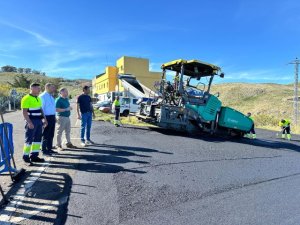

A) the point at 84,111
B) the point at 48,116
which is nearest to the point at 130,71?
the point at 84,111

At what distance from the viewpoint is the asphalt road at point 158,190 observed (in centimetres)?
394

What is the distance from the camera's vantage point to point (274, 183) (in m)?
5.71

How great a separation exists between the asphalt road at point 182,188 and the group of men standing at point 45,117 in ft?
2.90

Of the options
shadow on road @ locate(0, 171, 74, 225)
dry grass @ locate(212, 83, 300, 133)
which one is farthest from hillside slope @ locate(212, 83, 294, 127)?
shadow on road @ locate(0, 171, 74, 225)

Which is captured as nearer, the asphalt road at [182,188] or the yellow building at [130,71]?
the asphalt road at [182,188]

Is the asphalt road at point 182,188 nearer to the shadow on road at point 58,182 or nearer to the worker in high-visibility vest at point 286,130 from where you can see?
the shadow on road at point 58,182

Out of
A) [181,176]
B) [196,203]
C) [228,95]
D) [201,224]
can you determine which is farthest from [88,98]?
[228,95]

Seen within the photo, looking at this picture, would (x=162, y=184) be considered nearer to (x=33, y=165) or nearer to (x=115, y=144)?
(x=33, y=165)

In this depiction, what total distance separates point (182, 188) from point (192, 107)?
7337 mm

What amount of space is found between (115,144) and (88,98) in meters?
1.60

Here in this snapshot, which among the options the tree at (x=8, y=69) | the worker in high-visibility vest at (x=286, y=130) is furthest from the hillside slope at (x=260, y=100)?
the tree at (x=8, y=69)

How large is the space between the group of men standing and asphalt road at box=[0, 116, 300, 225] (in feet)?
1.61

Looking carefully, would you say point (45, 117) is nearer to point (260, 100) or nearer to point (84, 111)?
point (84, 111)

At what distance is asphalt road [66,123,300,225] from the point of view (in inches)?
157
